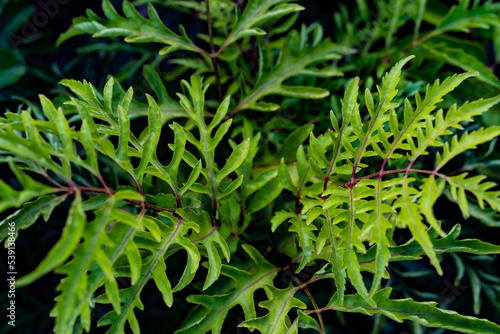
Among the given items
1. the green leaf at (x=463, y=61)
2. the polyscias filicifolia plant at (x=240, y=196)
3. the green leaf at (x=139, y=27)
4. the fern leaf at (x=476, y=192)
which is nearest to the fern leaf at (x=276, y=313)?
the polyscias filicifolia plant at (x=240, y=196)

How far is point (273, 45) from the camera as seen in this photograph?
80cm

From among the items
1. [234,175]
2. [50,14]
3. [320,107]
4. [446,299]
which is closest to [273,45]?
[320,107]

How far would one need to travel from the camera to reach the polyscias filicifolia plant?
0.36 metres

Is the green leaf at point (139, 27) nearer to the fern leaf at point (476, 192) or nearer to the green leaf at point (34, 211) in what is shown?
the green leaf at point (34, 211)

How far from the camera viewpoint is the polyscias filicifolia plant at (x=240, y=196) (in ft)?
1.19

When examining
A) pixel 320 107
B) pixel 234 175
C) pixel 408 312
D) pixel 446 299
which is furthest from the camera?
pixel 446 299

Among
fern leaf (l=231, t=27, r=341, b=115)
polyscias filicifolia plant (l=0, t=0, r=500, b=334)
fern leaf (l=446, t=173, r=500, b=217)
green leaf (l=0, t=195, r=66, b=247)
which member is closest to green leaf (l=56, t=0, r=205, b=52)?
polyscias filicifolia plant (l=0, t=0, r=500, b=334)

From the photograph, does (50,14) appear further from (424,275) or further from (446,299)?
(446,299)

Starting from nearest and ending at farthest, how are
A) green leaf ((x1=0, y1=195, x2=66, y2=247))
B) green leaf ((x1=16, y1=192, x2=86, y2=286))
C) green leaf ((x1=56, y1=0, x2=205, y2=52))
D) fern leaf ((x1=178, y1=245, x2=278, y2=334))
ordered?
green leaf ((x1=16, y1=192, x2=86, y2=286)) → green leaf ((x1=0, y1=195, x2=66, y2=247)) → fern leaf ((x1=178, y1=245, x2=278, y2=334)) → green leaf ((x1=56, y1=0, x2=205, y2=52))

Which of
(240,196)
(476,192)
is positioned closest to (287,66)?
(240,196)

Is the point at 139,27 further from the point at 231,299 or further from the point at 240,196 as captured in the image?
the point at 231,299

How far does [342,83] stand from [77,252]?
1.91ft

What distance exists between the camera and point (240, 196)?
2.08ft

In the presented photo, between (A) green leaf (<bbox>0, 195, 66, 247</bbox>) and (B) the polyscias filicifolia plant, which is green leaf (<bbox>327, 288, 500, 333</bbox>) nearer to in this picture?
(B) the polyscias filicifolia plant
